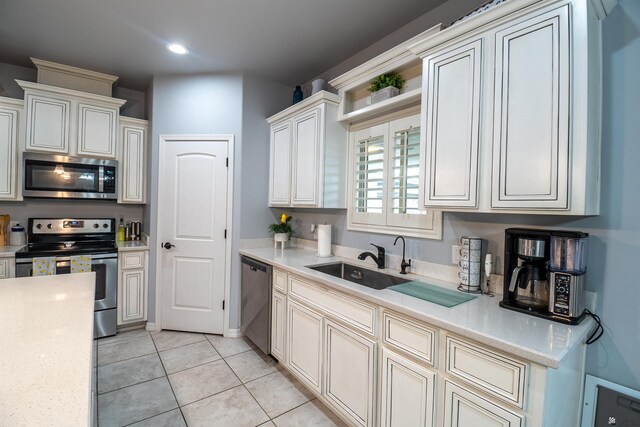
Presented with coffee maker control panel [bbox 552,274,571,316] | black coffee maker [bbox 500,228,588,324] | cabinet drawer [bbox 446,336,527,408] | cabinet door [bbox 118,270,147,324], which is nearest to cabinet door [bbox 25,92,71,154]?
cabinet door [bbox 118,270,147,324]

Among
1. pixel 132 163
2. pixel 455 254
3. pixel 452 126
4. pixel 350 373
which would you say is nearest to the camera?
pixel 452 126

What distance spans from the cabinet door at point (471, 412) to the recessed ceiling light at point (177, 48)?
316 cm

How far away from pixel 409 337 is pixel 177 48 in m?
2.97

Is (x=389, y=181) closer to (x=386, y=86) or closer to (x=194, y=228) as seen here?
(x=386, y=86)

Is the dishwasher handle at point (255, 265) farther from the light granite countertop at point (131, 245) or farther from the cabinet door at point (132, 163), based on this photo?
the cabinet door at point (132, 163)

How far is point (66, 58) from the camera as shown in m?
2.98

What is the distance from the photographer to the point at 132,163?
346cm

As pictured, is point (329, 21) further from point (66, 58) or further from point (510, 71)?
point (66, 58)

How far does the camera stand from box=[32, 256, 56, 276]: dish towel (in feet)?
9.02

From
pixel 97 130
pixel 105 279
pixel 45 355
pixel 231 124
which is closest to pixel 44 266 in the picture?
pixel 105 279

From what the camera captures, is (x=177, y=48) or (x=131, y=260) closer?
(x=177, y=48)

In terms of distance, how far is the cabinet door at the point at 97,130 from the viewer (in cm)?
314

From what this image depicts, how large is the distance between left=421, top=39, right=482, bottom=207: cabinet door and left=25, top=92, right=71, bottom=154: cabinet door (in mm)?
3434

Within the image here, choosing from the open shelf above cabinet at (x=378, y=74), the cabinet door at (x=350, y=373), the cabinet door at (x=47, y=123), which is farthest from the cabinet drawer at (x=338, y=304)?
the cabinet door at (x=47, y=123)
